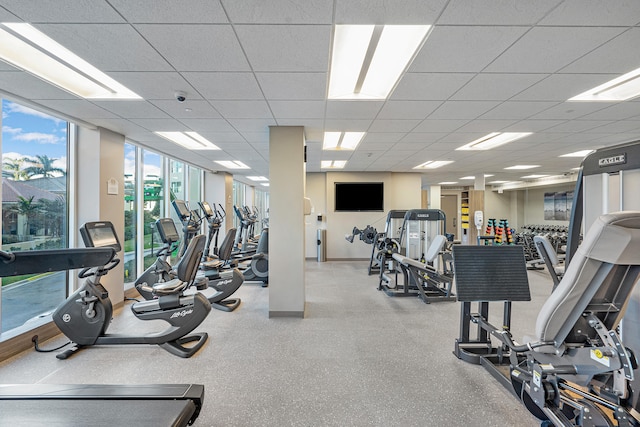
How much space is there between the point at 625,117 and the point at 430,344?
3.69 meters

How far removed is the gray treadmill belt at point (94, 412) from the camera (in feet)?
5.17

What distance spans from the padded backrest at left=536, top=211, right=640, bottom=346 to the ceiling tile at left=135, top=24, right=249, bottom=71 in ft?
7.72

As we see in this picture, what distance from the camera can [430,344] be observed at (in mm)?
3105

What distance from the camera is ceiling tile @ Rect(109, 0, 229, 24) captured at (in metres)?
1.65

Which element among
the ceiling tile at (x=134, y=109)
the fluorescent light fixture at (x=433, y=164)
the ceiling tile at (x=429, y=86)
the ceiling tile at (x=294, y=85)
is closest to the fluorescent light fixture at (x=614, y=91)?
the ceiling tile at (x=429, y=86)

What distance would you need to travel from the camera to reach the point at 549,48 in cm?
210

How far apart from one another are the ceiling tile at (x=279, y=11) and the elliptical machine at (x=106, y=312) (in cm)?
211

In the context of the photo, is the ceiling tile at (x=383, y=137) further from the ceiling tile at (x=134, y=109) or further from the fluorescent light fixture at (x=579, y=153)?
the fluorescent light fixture at (x=579, y=153)

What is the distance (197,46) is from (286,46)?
63 cm

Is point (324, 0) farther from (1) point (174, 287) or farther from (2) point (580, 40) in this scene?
(1) point (174, 287)

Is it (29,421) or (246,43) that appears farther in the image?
(246,43)

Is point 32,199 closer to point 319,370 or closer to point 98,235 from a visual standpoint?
point 98,235

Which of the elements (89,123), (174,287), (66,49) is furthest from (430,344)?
(89,123)

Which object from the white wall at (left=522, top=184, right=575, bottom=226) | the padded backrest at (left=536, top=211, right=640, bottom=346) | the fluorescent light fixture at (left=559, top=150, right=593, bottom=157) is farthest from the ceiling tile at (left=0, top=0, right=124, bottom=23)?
A: the white wall at (left=522, top=184, right=575, bottom=226)
